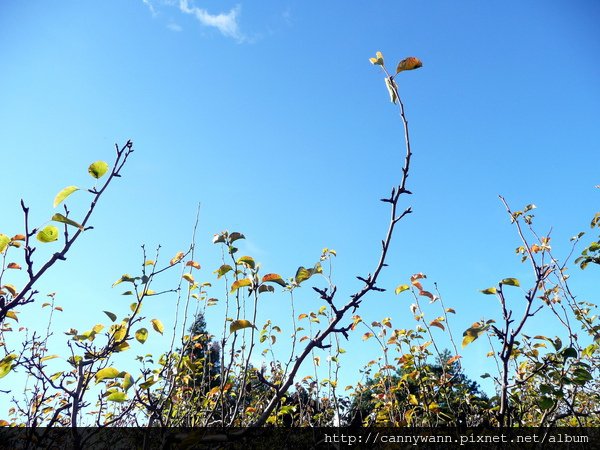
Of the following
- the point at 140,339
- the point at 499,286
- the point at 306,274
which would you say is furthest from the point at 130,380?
the point at 499,286

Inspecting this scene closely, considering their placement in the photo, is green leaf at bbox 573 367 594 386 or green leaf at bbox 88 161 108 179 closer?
green leaf at bbox 88 161 108 179

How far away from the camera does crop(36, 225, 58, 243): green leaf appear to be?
1399 millimetres

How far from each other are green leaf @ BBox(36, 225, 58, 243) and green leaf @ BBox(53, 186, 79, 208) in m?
0.10

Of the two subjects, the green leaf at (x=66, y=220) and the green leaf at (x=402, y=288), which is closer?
the green leaf at (x=66, y=220)

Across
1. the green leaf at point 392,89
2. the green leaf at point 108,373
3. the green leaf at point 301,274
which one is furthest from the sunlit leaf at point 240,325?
the green leaf at point 392,89

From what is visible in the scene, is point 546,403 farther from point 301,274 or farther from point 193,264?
point 193,264

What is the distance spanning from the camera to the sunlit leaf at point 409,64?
4.95 ft

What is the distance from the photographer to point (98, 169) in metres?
1.56

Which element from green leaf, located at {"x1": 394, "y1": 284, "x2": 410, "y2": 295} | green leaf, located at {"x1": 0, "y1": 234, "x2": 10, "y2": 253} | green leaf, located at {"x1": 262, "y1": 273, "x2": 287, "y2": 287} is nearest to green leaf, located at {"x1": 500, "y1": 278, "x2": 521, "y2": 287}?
green leaf, located at {"x1": 262, "y1": 273, "x2": 287, "y2": 287}

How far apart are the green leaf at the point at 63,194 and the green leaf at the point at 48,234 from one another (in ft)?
0.33

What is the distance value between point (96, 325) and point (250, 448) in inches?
48.5

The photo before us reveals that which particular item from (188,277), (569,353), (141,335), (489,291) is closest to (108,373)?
(141,335)

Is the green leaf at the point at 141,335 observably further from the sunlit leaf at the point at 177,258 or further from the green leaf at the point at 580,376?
the green leaf at the point at 580,376

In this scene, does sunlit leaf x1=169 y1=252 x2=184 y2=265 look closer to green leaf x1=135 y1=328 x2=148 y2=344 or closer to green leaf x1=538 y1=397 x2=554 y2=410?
green leaf x1=135 y1=328 x2=148 y2=344
